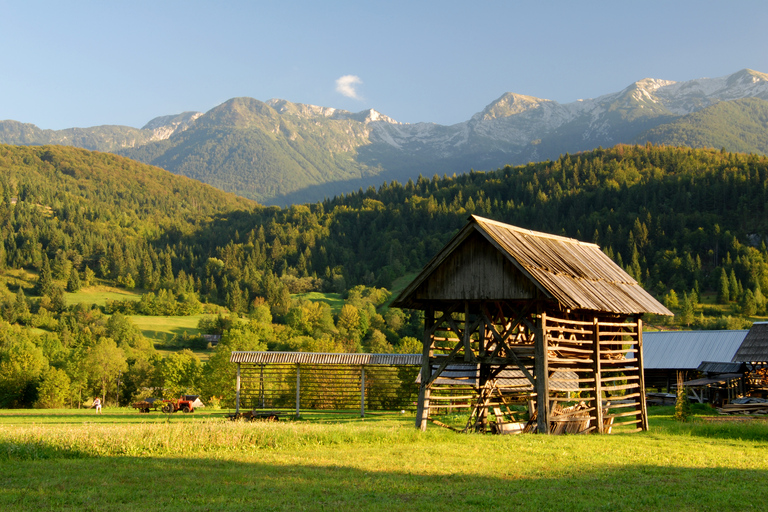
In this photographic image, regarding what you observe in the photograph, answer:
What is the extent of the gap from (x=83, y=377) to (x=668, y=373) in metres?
64.7

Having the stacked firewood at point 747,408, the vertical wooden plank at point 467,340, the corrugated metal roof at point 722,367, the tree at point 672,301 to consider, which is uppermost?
the tree at point 672,301

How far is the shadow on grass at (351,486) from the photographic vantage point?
10.0m

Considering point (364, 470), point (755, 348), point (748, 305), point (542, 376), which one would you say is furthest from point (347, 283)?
point (364, 470)

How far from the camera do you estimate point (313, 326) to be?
13962 centimetres

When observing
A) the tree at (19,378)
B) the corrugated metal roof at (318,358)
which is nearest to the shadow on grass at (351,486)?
the corrugated metal roof at (318,358)

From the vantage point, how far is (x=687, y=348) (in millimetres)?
50688

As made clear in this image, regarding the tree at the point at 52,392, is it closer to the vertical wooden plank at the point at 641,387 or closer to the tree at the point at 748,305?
the vertical wooden plank at the point at 641,387

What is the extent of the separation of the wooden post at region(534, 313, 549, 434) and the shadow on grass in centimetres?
516

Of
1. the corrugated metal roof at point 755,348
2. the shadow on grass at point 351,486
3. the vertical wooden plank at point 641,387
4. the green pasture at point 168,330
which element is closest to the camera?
the shadow on grass at point 351,486

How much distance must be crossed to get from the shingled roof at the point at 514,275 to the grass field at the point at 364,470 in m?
3.94

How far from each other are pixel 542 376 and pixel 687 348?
122ft

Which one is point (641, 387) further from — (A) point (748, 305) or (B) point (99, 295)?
(B) point (99, 295)

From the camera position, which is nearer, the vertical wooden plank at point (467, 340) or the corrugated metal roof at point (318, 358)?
the vertical wooden plank at point (467, 340)

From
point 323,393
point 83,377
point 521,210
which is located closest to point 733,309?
point 521,210
